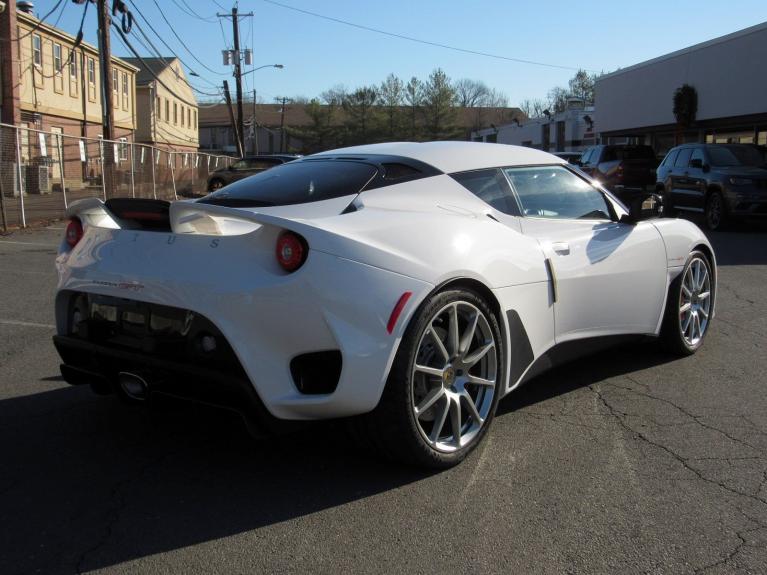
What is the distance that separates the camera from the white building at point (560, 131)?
1731 inches

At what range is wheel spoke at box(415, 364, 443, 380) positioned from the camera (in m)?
3.23

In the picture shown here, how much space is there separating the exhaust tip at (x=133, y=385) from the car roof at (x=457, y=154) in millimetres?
1716

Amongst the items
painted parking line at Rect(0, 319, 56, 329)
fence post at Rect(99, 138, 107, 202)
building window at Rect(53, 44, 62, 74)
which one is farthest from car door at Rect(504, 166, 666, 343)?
building window at Rect(53, 44, 62, 74)

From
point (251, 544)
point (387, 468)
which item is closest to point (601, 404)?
point (387, 468)

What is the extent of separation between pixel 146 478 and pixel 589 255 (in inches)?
105

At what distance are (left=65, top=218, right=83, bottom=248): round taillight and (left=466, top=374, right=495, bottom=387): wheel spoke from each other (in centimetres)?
202

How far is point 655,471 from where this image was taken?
133 inches

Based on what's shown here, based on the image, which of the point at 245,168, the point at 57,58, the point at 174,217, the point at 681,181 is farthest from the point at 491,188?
the point at 57,58

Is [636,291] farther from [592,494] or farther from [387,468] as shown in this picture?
[387,468]

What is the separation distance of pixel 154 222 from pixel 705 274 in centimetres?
395

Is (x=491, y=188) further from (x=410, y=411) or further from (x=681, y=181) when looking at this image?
(x=681, y=181)

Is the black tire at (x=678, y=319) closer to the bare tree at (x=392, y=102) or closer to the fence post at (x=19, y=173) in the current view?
the fence post at (x=19, y=173)

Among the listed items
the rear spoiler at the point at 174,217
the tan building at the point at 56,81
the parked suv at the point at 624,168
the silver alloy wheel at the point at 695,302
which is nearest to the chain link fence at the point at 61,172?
the tan building at the point at 56,81

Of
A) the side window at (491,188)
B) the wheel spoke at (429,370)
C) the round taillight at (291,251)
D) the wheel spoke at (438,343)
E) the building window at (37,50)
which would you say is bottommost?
the wheel spoke at (429,370)
